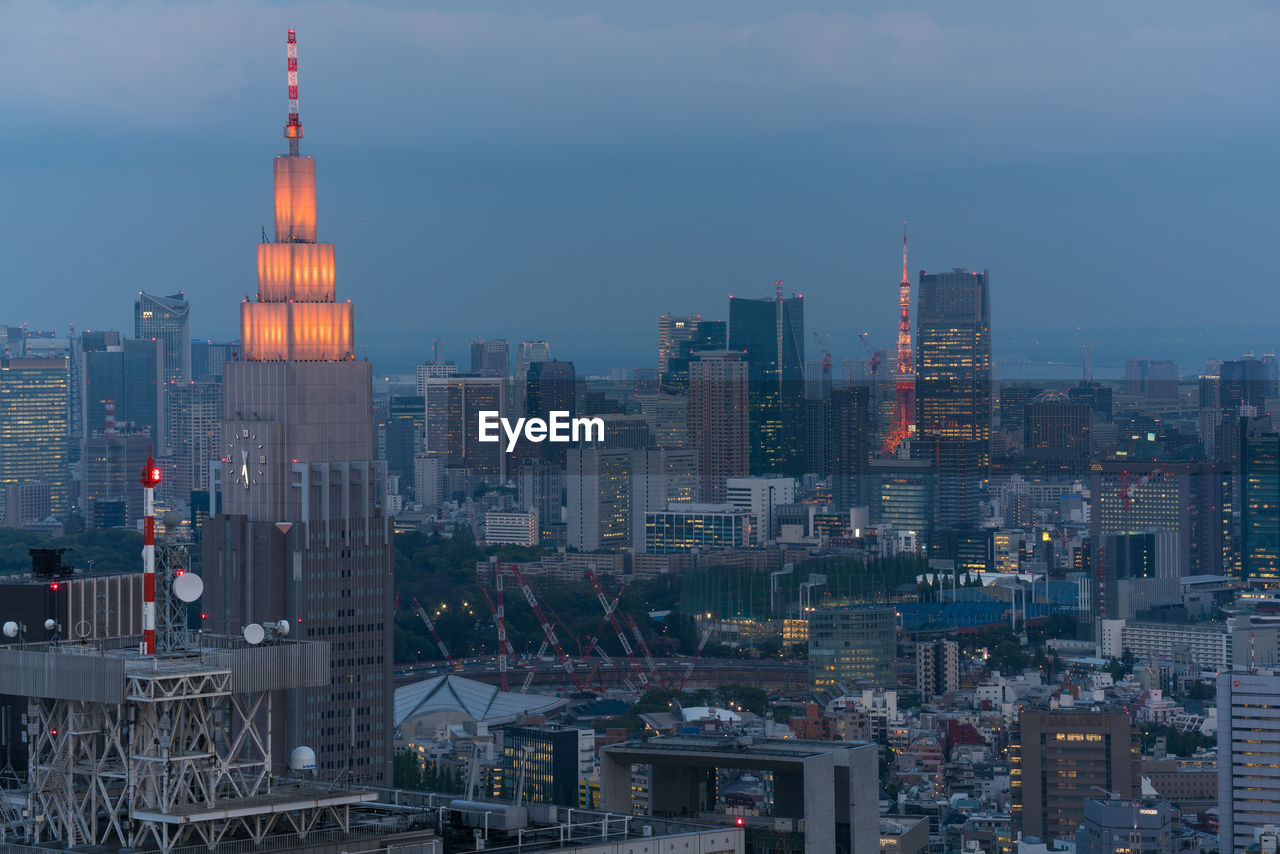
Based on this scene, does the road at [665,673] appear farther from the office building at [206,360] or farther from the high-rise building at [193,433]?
the office building at [206,360]

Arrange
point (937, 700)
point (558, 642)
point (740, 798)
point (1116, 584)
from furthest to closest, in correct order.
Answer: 1. point (1116, 584)
2. point (558, 642)
3. point (937, 700)
4. point (740, 798)

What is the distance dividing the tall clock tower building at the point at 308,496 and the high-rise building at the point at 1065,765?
1245cm

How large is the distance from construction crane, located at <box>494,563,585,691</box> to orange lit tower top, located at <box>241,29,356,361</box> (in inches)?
905

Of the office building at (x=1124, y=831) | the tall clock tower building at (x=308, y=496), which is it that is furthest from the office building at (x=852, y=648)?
the tall clock tower building at (x=308, y=496)

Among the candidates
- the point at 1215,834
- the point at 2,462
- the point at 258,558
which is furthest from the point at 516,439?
the point at 258,558

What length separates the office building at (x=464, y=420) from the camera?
71.8 meters

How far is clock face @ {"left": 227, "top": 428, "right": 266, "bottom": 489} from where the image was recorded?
2392 centimetres

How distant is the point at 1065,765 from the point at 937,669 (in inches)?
555

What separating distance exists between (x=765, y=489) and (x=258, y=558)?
155ft

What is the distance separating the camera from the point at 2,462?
7538cm

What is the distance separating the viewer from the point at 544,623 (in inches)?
2042

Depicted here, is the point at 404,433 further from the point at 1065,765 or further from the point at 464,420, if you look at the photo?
the point at 1065,765

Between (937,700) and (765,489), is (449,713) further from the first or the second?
(765,489)

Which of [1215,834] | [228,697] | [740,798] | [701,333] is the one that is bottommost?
[1215,834]
